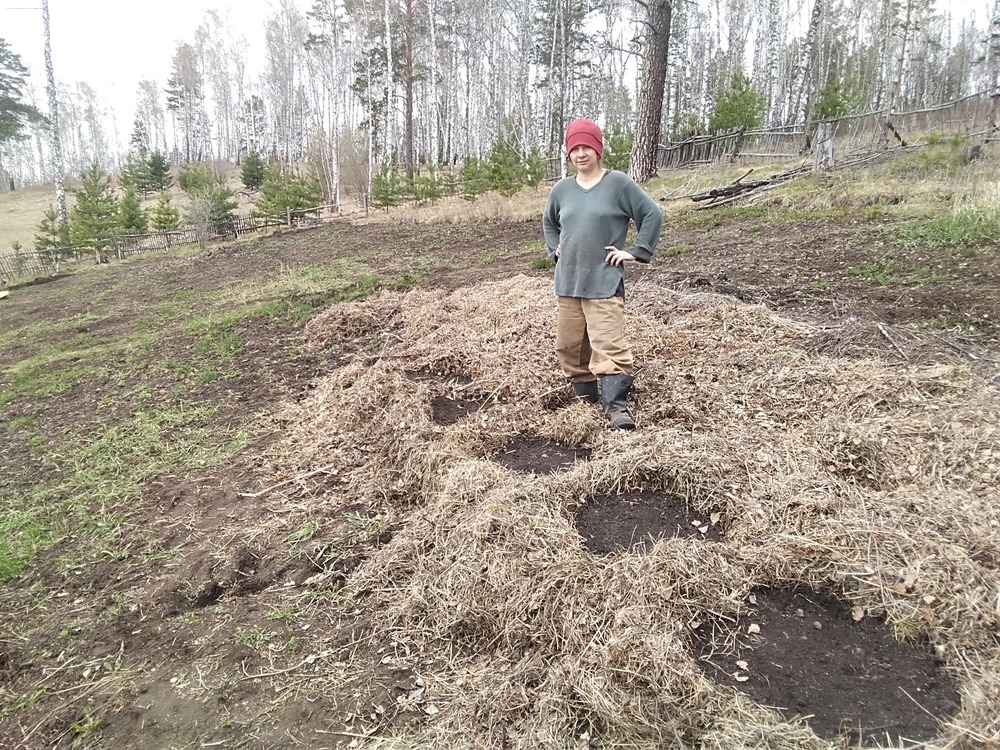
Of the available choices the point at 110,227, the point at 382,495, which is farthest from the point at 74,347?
the point at 110,227

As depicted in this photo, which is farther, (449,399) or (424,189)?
(424,189)

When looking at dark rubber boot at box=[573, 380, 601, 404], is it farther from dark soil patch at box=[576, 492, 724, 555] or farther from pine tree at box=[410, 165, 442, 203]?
pine tree at box=[410, 165, 442, 203]

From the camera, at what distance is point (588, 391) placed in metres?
3.88

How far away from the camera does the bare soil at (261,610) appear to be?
6.41ft

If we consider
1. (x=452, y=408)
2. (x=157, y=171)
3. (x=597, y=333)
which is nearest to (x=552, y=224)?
(x=597, y=333)

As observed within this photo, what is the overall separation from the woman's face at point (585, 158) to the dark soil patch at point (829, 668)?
7.73 feet

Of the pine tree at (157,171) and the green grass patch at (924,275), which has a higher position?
the pine tree at (157,171)

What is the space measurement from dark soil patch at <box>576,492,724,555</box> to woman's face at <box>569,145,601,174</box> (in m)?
1.85

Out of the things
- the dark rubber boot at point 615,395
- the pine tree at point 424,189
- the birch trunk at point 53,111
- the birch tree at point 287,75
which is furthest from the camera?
the birch tree at point 287,75

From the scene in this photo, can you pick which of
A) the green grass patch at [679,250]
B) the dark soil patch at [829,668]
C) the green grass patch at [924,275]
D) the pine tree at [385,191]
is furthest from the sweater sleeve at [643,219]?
the pine tree at [385,191]

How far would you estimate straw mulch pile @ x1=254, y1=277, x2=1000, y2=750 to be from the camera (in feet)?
6.07

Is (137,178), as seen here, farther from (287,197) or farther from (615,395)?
(615,395)

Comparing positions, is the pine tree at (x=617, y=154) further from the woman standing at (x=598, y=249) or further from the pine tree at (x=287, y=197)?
the woman standing at (x=598, y=249)

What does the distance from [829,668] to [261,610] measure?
2.19 m
